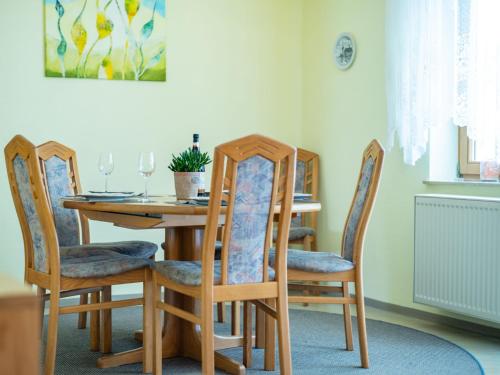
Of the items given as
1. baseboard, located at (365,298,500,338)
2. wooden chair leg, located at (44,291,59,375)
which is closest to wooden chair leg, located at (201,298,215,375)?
wooden chair leg, located at (44,291,59,375)

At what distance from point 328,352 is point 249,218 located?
1204mm

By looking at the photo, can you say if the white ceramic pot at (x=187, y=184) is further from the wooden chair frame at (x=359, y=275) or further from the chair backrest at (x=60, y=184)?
the chair backrest at (x=60, y=184)

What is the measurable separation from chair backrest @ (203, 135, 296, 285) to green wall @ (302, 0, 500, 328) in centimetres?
165

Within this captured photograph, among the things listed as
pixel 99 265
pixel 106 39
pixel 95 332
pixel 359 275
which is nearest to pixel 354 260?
pixel 359 275

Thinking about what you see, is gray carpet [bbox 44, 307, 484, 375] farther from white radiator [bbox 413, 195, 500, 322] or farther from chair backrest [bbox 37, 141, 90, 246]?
chair backrest [bbox 37, 141, 90, 246]

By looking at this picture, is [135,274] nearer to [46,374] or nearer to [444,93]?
[46,374]

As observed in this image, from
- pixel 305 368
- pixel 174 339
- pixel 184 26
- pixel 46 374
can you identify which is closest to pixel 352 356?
pixel 305 368

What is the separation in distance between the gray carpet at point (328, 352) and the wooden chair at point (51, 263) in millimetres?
341

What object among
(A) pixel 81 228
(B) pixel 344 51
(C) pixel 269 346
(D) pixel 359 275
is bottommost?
(C) pixel 269 346

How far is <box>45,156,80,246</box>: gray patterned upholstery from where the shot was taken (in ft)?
13.0

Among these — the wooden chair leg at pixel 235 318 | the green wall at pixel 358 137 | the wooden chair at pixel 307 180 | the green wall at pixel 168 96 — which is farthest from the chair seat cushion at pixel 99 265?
the wooden chair at pixel 307 180

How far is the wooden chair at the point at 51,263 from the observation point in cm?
311

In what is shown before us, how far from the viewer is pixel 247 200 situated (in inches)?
112

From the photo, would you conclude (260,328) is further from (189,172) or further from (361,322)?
(189,172)
